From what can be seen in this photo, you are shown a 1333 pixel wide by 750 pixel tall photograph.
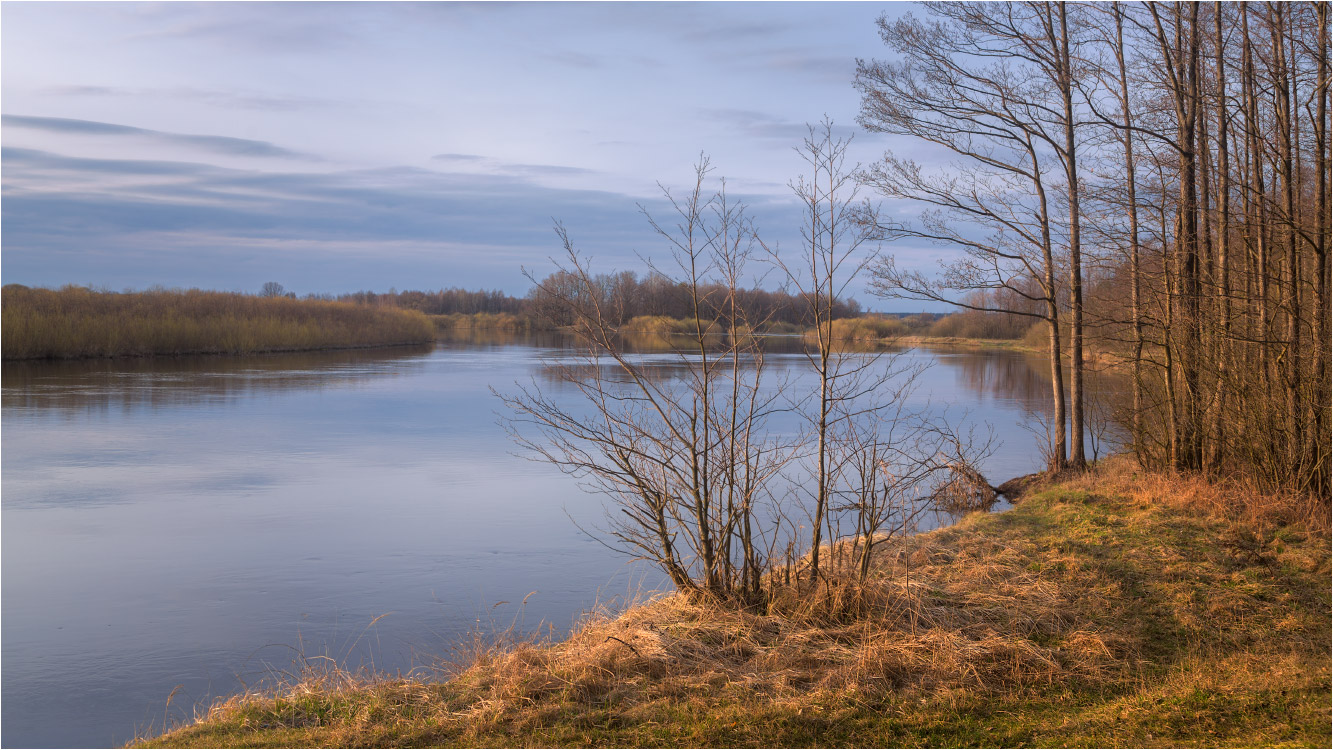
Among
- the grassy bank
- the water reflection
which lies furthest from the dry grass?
the grassy bank

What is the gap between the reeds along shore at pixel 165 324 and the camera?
3531cm

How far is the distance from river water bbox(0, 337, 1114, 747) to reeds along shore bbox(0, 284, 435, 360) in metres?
17.4

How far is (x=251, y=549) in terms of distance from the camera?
978 centimetres

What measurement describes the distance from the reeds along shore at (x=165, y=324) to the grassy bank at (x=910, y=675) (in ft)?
105

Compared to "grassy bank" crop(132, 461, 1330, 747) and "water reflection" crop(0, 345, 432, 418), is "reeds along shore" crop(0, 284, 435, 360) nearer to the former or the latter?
"water reflection" crop(0, 345, 432, 418)

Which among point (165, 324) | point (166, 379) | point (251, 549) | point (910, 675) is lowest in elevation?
point (251, 549)

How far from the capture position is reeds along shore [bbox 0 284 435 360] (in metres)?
35.3

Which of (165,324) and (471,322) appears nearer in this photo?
(165,324)

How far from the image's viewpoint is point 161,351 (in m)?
40.7

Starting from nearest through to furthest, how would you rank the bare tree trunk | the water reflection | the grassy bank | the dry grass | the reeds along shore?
the grassy bank < the bare tree trunk < the water reflection < the reeds along shore < the dry grass

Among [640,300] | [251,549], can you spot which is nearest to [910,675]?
[640,300]

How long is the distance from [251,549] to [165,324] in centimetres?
3614

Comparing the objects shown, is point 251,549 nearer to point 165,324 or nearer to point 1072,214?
point 1072,214

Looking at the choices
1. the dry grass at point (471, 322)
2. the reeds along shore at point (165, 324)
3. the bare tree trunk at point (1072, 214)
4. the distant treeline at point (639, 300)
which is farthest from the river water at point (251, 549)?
the dry grass at point (471, 322)
